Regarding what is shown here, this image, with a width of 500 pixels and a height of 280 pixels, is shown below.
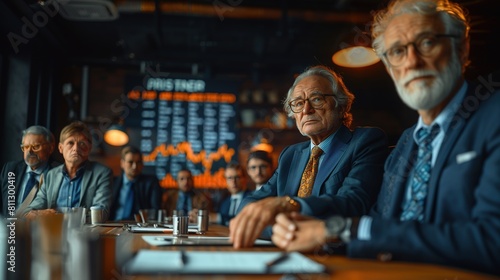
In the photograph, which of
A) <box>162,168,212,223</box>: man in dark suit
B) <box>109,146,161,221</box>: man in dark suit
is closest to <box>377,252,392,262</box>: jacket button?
<box>109,146,161,221</box>: man in dark suit

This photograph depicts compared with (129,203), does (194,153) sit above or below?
above

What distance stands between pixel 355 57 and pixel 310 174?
2425 millimetres

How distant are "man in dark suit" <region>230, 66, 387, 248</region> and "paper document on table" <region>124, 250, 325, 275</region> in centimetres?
31

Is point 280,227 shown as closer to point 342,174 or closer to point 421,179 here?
point 421,179

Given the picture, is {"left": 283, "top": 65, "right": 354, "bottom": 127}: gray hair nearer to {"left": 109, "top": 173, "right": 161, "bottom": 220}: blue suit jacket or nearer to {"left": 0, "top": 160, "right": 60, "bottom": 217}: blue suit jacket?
{"left": 0, "top": 160, "right": 60, "bottom": 217}: blue suit jacket

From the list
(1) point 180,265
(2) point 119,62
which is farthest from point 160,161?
(1) point 180,265

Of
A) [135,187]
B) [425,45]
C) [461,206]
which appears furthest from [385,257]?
[135,187]

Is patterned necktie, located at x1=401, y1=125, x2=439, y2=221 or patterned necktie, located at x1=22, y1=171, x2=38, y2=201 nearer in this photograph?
patterned necktie, located at x1=401, y1=125, x2=439, y2=221

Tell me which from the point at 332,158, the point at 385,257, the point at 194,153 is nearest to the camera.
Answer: the point at 385,257

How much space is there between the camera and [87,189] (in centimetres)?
219

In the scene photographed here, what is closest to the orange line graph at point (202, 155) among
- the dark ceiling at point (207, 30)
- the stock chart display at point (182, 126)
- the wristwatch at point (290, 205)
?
the stock chart display at point (182, 126)

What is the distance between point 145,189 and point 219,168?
1.26m

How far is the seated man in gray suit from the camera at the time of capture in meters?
1.88

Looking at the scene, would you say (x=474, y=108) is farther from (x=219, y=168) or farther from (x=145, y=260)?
(x=219, y=168)
